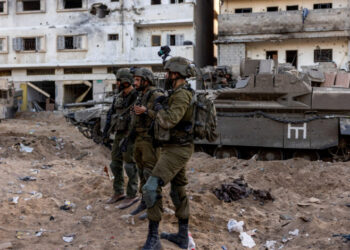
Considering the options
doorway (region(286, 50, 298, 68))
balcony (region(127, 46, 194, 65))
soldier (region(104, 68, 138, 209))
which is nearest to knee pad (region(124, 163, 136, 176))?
soldier (region(104, 68, 138, 209))

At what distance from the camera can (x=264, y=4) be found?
25.0 m

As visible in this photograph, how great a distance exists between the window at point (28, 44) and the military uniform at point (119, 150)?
22841mm

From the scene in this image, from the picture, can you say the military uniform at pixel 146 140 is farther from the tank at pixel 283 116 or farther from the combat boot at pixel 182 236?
the tank at pixel 283 116

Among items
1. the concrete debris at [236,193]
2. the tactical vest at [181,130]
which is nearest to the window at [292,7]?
the concrete debris at [236,193]

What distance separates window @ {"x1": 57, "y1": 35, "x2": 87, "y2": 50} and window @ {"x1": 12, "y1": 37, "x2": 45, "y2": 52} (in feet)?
4.15

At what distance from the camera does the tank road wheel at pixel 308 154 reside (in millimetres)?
10570

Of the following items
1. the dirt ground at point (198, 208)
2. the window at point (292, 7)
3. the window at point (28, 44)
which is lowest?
the dirt ground at point (198, 208)

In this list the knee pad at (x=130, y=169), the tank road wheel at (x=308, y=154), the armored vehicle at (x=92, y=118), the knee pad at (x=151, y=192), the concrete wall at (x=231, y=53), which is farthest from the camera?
the concrete wall at (x=231, y=53)

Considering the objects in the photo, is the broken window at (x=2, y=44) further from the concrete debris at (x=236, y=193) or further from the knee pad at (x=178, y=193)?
the knee pad at (x=178, y=193)

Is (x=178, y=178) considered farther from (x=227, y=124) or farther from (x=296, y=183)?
(x=227, y=124)

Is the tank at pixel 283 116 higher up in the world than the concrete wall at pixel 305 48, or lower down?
lower down

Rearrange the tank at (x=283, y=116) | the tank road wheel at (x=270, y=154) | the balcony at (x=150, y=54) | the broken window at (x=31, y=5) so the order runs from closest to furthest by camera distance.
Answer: the tank at (x=283, y=116) → the tank road wheel at (x=270, y=154) → the balcony at (x=150, y=54) → the broken window at (x=31, y=5)

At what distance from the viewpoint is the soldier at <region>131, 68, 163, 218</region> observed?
5152mm

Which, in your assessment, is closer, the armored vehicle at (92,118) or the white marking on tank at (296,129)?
the white marking on tank at (296,129)
